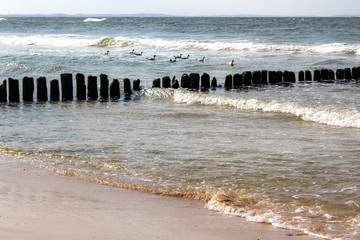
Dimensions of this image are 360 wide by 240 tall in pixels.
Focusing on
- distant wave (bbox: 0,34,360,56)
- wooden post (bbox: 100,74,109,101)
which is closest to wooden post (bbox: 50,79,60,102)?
wooden post (bbox: 100,74,109,101)

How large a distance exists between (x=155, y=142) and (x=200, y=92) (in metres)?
7.03

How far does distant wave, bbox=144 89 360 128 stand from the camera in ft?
37.7

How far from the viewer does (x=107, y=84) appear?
1563 centimetres

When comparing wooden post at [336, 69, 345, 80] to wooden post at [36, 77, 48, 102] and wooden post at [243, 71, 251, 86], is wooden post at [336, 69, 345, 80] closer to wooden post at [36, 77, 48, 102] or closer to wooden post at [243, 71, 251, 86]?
wooden post at [243, 71, 251, 86]

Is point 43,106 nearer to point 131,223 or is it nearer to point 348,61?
point 131,223

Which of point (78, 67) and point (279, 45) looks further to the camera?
point (279, 45)

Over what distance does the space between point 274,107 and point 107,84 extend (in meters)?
5.32

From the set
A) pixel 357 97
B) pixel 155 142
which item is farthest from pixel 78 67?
pixel 155 142

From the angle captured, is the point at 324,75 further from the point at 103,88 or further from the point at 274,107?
the point at 103,88

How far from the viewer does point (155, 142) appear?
938cm

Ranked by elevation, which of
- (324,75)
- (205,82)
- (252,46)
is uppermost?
(252,46)

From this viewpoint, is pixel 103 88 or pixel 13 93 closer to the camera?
pixel 13 93

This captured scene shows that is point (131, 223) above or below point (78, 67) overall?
below

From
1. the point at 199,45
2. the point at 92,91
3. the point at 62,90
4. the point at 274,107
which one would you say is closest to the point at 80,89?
the point at 92,91
